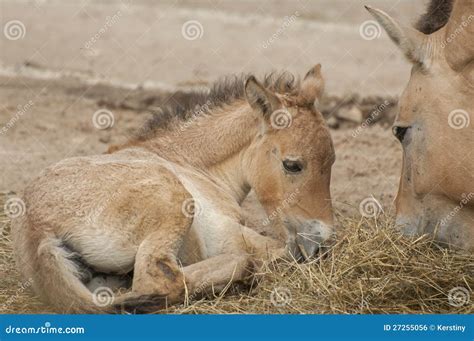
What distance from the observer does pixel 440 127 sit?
776 cm

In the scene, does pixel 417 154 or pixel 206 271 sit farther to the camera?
pixel 417 154

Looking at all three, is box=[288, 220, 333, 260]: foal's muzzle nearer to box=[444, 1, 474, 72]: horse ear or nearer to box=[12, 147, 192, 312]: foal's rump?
box=[12, 147, 192, 312]: foal's rump

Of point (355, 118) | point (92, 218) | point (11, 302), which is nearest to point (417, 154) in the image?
point (92, 218)

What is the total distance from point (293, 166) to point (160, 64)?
27.6ft

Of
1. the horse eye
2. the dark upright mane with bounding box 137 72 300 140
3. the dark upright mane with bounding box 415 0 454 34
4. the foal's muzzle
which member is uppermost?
the dark upright mane with bounding box 415 0 454 34

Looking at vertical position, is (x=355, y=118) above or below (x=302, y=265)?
above

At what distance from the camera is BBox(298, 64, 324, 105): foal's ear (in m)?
8.11

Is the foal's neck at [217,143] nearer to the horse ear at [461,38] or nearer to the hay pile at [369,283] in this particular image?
the hay pile at [369,283]

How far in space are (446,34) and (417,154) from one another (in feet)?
3.38

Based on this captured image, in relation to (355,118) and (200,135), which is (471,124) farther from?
(355,118)

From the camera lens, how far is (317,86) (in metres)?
8.30

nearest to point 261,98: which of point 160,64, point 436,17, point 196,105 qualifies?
point 196,105

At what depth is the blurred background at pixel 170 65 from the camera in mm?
11984

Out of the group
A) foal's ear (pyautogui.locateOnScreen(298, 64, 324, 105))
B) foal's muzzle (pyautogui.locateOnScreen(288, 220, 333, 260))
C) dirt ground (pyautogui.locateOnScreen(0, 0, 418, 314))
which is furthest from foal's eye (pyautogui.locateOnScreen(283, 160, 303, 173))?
dirt ground (pyautogui.locateOnScreen(0, 0, 418, 314))
